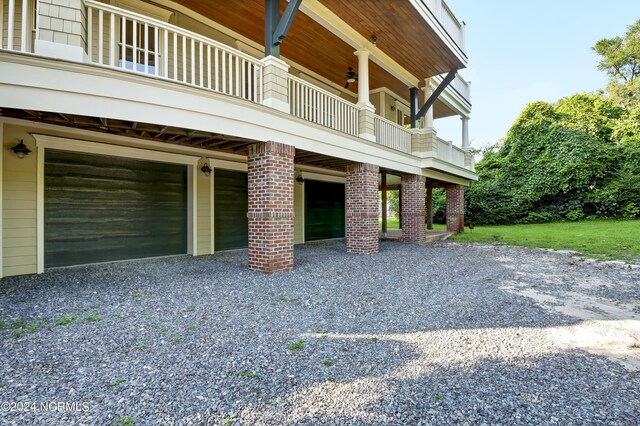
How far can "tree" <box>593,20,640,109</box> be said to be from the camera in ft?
74.9

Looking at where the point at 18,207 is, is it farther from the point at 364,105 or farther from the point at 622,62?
the point at 622,62

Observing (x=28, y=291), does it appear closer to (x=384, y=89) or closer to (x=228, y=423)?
(x=228, y=423)

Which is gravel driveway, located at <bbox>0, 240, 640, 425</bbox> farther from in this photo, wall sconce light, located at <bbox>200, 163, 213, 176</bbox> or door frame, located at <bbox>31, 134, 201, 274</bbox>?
wall sconce light, located at <bbox>200, 163, 213, 176</bbox>

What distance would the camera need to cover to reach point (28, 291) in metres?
4.47

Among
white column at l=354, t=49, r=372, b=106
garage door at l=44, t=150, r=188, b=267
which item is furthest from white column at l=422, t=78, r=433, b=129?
garage door at l=44, t=150, r=188, b=267

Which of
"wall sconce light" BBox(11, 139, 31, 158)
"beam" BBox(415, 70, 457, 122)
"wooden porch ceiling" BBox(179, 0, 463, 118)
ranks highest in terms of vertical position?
"wooden porch ceiling" BBox(179, 0, 463, 118)

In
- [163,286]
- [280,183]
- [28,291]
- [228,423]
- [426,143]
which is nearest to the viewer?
[228,423]

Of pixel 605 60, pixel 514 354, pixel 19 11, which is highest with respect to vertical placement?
pixel 605 60

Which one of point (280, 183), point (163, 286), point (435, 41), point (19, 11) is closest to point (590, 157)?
point (435, 41)

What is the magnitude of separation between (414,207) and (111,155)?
897cm

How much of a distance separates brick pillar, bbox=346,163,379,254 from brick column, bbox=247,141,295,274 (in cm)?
285

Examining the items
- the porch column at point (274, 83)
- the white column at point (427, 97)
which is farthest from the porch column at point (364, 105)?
the white column at point (427, 97)

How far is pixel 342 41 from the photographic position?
316 inches

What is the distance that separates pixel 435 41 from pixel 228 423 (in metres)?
9.45
